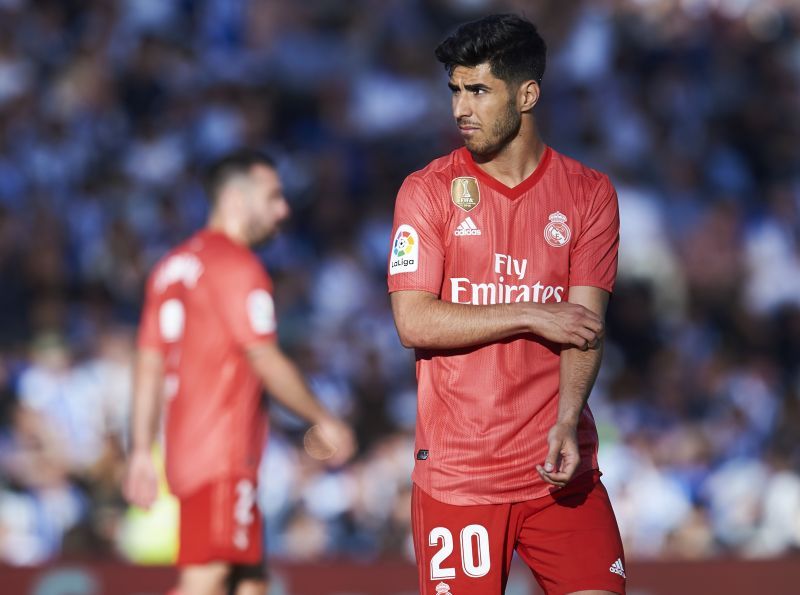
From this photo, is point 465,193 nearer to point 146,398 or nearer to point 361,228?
point 146,398

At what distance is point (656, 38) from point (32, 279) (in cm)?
684

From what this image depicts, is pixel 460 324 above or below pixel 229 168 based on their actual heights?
below

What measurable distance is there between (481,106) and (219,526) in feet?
8.74

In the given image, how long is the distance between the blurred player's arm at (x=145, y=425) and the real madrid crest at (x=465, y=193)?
8.09ft

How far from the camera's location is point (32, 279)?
11359 mm

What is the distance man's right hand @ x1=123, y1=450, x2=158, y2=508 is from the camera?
252 inches

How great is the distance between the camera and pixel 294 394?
6062 mm

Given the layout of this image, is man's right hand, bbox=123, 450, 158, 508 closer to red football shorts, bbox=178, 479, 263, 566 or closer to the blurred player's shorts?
red football shorts, bbox=178, 479, 263, 566

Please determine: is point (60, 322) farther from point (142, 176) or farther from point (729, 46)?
point (729, 46)

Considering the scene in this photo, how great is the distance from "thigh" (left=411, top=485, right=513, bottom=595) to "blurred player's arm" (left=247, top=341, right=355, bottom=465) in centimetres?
147

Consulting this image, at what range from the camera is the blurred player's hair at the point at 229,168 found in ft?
21.8

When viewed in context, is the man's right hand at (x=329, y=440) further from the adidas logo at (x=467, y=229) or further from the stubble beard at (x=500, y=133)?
the stubble beard at (x=500, y=133)

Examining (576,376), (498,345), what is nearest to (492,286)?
(498,345)

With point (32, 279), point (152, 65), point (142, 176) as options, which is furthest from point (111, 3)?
point (32, 279)
